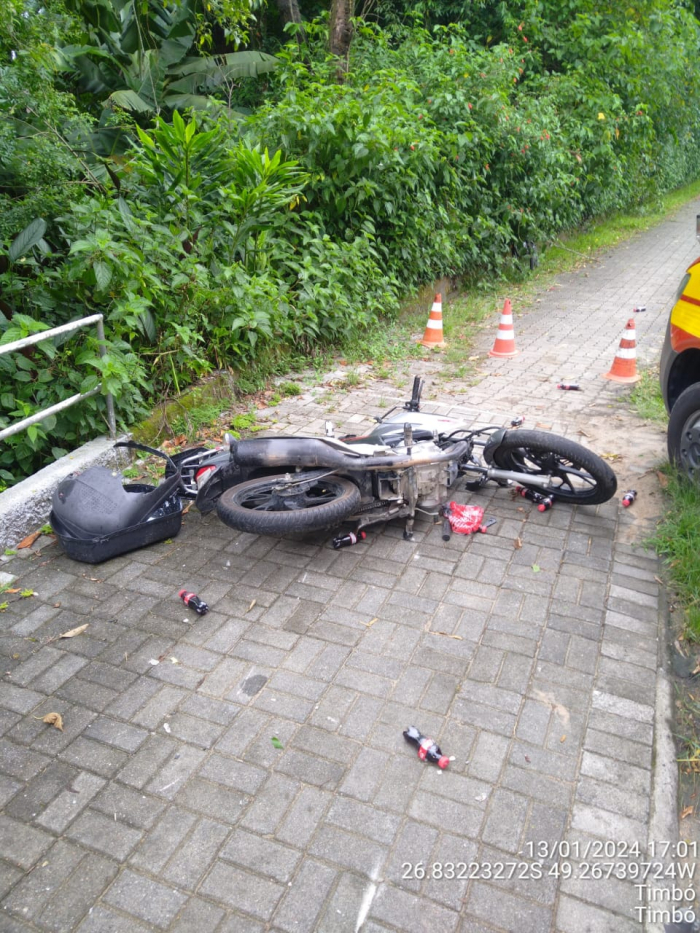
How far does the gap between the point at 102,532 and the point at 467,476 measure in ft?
8.22

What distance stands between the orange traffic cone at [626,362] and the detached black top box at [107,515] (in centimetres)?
485

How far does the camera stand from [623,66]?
14.2m

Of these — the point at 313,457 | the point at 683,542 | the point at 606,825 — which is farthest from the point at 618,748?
the point at 313,457

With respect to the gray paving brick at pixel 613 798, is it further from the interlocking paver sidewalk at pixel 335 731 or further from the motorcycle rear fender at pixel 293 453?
the motorcycle rear fender at pixel 293 453

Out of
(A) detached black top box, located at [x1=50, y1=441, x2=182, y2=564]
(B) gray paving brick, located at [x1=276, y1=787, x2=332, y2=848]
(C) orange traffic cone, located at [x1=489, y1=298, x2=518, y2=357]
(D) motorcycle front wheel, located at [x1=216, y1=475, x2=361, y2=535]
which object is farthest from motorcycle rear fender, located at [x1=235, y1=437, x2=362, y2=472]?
(C) orange traffic cone, located at [x1=489, y1=298, x2=518, y2=357]

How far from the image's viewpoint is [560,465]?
4.62 metres

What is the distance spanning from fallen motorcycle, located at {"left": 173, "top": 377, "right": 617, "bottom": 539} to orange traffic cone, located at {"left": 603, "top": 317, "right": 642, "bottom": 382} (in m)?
2.83

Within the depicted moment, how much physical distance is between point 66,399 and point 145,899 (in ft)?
11.0

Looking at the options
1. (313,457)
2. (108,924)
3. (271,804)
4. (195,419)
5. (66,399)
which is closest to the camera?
(108,924)

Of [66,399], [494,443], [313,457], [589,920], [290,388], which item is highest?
[66,399]

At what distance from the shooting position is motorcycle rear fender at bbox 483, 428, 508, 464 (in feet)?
15.1

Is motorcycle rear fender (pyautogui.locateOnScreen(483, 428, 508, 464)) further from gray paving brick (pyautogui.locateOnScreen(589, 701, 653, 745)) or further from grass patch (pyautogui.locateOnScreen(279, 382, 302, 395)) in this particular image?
grass patch (pyautogui.locateOnScreen(279, 382, 302, 395))

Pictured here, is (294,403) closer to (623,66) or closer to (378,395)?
(378,395)

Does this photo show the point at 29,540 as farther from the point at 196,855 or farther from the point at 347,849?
the point at 347,849
